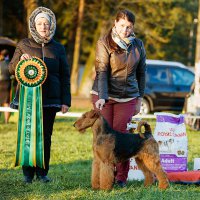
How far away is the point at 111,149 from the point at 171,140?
1384 millimetres

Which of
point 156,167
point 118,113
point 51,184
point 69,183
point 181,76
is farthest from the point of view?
point 181,76

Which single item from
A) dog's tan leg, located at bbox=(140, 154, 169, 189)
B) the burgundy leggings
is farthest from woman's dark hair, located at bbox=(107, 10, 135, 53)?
dog's tan leg, located at bbox=(140, 154, 169, 189)

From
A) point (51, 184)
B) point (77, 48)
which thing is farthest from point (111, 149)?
point (77, 48)

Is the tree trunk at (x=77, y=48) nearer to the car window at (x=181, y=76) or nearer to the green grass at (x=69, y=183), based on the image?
the car window at (x=181, y=76)

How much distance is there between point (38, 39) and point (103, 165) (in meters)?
1.63

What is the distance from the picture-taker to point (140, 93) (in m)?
6.59

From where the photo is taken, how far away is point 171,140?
23.4 ft

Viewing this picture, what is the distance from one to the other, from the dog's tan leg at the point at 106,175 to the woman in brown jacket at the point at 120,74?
531 millimetres

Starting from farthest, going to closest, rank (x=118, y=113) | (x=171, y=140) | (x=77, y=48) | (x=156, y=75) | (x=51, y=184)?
(x=77, y=48), (x=156, y=75), (x=171, y=140), (x=51, y=184), (x=118, y=113)

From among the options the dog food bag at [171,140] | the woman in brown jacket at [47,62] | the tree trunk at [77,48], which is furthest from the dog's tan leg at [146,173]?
the tree trunk at [77,48]

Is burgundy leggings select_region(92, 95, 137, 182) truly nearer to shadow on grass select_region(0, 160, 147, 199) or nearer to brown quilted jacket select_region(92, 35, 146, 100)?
brown quilted jacket select_region(92, 35, 146, 100)

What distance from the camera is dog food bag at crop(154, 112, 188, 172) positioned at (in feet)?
23.4

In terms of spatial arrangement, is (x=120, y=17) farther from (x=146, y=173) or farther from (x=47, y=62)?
(x=146, y=173)

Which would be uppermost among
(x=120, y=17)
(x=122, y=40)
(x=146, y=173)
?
(x=120, y=17)
